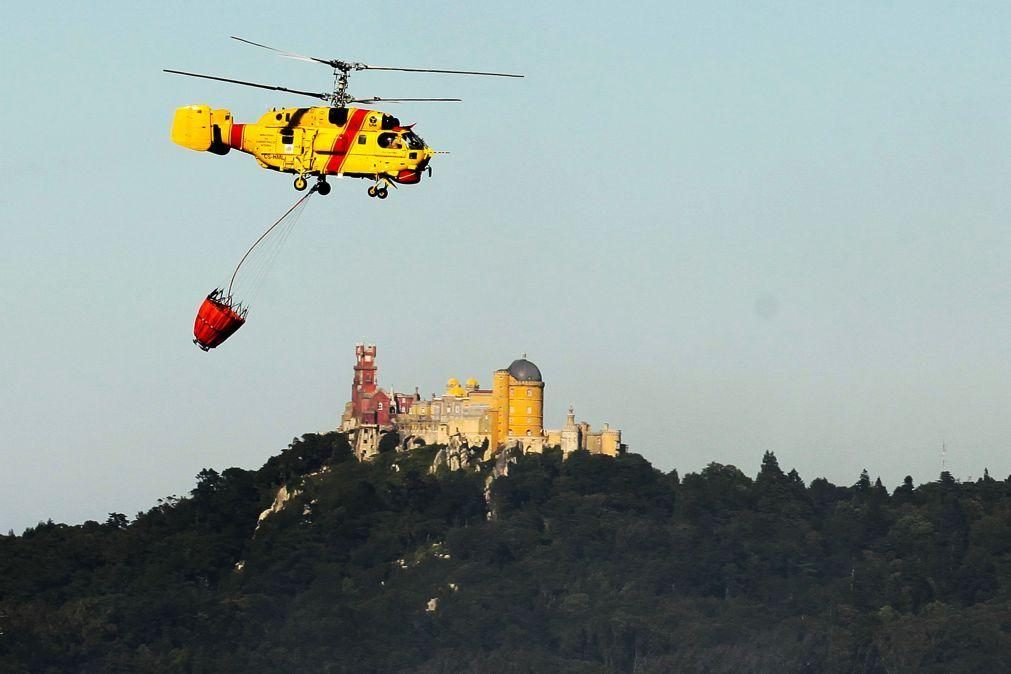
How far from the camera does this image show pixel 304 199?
97812 mm

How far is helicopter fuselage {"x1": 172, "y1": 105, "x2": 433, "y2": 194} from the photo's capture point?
324 feet

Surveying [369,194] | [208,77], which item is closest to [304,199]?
[369,194]

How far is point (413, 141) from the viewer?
99250mm

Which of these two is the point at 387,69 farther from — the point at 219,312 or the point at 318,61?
the point at 219,312

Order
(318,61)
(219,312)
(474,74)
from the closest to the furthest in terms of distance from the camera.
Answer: (474,74), (318,61), (219,312)

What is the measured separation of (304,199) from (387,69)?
6.93m

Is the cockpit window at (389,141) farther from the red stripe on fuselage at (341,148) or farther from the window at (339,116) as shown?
the window at (339,116)

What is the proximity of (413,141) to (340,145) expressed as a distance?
8.96ft

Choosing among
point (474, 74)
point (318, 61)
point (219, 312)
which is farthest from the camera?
point (219, 312)

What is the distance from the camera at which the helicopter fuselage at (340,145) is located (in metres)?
98.8

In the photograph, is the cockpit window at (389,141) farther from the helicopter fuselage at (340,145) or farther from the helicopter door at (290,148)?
the helicopter door at (290,148)

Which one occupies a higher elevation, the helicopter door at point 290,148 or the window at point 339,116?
the window at point 339,116

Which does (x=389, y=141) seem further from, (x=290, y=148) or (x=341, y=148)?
(x=290, y=148)

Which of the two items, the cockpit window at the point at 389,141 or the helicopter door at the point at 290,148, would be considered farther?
the helicopter door at the point at 290,148
